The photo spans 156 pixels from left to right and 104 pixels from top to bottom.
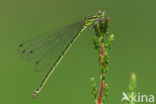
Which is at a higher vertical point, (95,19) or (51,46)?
(95,19)

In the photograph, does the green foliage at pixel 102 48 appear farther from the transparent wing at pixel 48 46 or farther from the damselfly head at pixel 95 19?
the transparent wing at pixel 48 46

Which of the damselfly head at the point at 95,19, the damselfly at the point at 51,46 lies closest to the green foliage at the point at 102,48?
the damselfly head at the point at 95,19

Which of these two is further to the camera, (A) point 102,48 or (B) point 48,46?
(B) point 48,46

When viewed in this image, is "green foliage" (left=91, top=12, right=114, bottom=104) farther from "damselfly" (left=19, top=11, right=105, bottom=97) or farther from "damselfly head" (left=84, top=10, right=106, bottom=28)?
"damselfly" (left=19, top=11, right=105, bottom=97)

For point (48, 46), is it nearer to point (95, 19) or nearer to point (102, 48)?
point (95, 19)

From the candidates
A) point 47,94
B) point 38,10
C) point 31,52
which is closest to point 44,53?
point 31,52

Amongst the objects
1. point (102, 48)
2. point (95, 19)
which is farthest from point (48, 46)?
point (102, 48)

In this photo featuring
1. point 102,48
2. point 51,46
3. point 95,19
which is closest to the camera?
point 102,48

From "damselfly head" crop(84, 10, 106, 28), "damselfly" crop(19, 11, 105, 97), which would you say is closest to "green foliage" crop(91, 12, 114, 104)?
"damselfly head" crop(84, 10, 106, 28)

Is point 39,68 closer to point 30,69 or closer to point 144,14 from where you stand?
point 30,69
